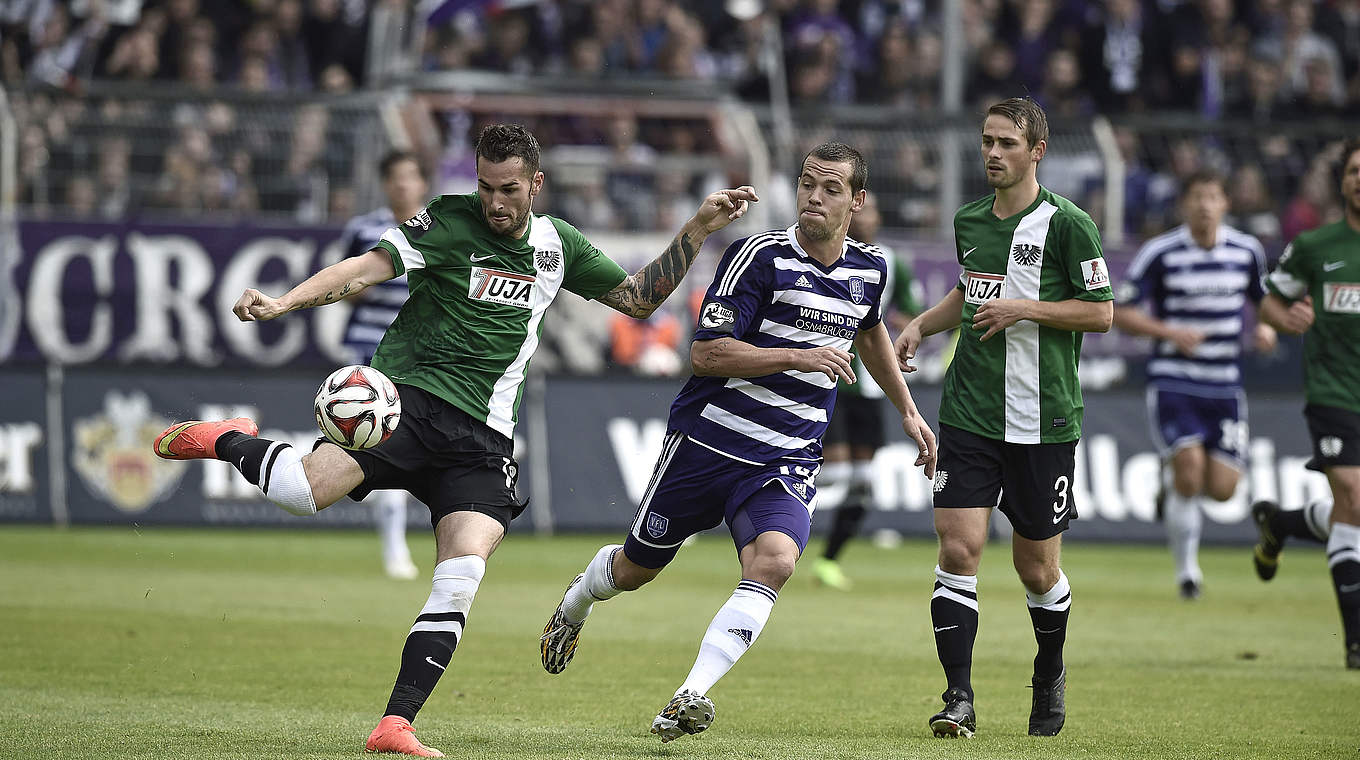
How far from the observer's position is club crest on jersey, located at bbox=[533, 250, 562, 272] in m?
6.84

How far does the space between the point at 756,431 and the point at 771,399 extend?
14cm

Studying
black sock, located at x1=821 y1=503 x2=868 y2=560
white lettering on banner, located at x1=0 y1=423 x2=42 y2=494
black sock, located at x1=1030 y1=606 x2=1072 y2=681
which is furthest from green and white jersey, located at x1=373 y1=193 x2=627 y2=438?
white lettering on banner, located at x1=0 y1=423 x2=42 y2=494

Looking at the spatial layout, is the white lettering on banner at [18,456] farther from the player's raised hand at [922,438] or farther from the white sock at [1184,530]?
the player's raised hand at [922,438]

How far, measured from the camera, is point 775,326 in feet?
22.5

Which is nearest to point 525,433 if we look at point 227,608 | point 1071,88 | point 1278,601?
point 227,608

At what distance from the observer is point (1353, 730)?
7.15m

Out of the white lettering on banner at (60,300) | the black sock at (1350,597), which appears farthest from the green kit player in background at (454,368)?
the white lettering on banner at (60,300)

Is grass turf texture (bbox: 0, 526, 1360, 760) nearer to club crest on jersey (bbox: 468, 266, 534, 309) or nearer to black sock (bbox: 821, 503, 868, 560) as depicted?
black sock (bbox: 821, 503, 868, 560)

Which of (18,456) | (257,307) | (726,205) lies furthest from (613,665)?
(18,456)

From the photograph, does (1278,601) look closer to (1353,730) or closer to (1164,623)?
(1164,623)

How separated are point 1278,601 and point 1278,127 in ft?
29.6

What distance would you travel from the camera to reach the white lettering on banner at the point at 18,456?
16172 millimetres

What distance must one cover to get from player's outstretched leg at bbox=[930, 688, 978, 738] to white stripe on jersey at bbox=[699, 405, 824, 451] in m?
1.19

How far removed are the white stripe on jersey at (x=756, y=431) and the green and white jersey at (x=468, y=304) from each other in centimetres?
82
